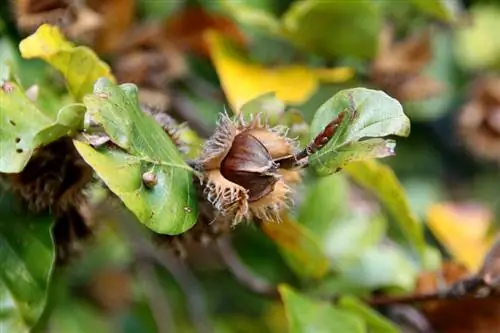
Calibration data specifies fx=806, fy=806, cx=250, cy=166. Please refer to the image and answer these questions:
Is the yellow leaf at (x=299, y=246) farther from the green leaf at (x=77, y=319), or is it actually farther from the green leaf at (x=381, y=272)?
the green leaf at (x=77, y=319)

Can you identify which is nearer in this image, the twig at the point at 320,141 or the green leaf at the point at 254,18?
the twig at the point at 320,141

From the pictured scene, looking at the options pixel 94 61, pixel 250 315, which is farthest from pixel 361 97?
pixel 250 315

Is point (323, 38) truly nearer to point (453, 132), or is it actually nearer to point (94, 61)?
point (94, 61)

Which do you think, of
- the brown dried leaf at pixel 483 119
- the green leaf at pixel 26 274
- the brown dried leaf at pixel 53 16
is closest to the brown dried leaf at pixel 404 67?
the brown dried leaf at pixel 483 119

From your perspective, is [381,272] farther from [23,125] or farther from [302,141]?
[23,125]

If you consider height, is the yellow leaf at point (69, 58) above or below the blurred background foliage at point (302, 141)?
above

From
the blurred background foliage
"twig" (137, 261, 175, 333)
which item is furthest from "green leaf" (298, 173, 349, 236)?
"twig" (137, 261, 175, 333)
